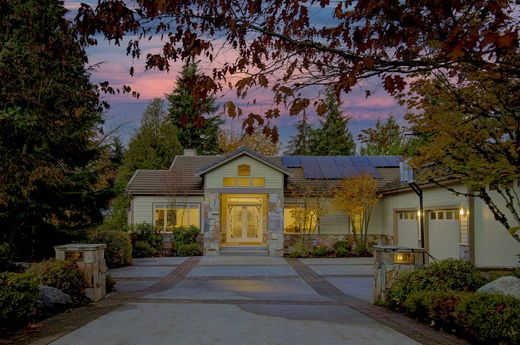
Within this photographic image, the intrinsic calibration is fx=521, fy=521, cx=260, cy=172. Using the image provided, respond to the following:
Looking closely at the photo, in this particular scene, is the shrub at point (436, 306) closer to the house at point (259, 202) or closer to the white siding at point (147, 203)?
the house at point (259, 202)

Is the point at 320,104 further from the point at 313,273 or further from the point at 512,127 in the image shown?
the point at 313,273

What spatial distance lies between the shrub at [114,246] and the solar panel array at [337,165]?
11104mm

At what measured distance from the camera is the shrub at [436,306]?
7.82 metres

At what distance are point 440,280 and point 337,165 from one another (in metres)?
19.9

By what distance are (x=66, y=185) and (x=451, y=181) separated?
11.8m

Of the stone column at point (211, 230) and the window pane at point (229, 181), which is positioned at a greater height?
the window pane at point (229, 181)

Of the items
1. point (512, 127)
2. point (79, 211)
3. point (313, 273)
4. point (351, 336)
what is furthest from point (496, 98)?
point (79, 211)

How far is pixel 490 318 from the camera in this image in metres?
6.61

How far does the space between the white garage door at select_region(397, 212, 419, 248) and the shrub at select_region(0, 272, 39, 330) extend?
620 inches

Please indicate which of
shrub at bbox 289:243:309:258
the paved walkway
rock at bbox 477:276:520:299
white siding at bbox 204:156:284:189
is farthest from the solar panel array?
rock at bbox 477:276:520:299

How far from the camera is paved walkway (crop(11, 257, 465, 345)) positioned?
23.6 feet

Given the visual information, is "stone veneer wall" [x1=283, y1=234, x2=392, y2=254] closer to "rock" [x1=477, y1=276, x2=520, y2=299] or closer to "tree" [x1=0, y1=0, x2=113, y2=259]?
"tree" [x1=0, y1=0, x2=113, y2=259]

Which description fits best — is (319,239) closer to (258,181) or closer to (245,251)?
(245,251)

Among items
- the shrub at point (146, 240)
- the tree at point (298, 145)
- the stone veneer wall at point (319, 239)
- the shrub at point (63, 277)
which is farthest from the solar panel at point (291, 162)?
the shrub at point (63, 277)
